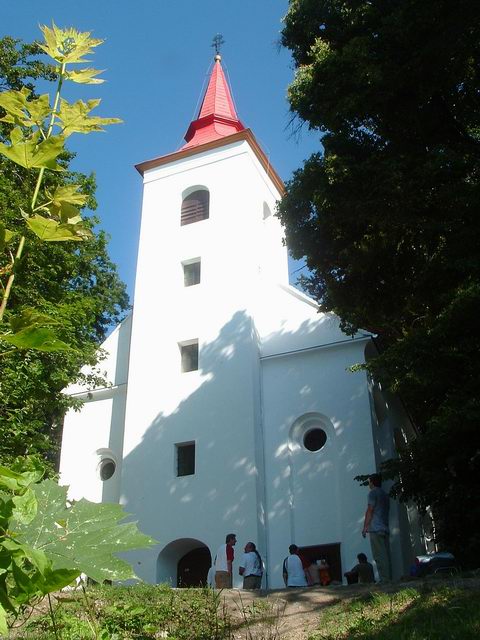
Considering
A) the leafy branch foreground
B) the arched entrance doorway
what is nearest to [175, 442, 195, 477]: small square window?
the arched entrance doorway

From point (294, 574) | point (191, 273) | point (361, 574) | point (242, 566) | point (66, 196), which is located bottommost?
point (66, 196)

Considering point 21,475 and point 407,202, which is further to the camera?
point 407,202

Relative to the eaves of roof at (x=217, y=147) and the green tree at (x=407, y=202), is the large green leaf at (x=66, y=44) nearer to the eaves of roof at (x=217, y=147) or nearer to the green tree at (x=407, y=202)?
the green tree at (x=407, y=202)

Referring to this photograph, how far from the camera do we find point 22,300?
12797mm

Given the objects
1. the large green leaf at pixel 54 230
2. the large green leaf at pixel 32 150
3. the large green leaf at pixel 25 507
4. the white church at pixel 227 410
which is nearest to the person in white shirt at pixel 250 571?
the white church at pixel 227 410

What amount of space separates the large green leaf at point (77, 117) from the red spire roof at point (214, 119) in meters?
21.9

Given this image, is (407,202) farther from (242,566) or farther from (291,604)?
(242,566)

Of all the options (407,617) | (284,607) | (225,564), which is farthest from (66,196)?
(225,564)

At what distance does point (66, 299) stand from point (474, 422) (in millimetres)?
8805

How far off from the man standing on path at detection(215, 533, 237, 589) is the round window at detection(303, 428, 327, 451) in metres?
3.38

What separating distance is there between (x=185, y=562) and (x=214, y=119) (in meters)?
15.6

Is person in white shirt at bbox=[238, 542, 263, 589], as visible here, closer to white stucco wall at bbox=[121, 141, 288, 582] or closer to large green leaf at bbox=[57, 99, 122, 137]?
white stucco wall at bbox=[121, 141, 288, 582]

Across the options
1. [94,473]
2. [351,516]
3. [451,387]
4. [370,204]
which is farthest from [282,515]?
[370,204]

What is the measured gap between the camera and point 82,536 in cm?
131
